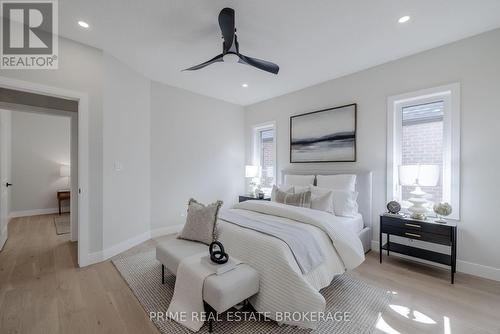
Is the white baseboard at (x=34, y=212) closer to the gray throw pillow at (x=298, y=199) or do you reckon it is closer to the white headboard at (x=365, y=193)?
the gray throw pillow at (x=298, y=199)

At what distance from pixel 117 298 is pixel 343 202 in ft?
9.77

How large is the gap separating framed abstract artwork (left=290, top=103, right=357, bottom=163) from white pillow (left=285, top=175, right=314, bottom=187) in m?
0.43

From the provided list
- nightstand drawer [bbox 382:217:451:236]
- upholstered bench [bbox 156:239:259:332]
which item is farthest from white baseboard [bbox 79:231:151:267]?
nightstand drawer [bbox 382:217:451:236]

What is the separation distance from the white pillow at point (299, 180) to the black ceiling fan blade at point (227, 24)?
2545 millimetres

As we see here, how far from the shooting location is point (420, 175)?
105 inches

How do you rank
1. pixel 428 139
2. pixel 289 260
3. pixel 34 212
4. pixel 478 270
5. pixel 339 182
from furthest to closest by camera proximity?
pixel 34 212 → pixel 339 182 → pixel 428 139 → pixel 478 270 → pixel 289 260

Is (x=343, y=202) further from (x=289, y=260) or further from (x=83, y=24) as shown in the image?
(x=83, y=24)

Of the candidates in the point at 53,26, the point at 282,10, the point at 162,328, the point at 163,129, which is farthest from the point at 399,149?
the point at 53,26

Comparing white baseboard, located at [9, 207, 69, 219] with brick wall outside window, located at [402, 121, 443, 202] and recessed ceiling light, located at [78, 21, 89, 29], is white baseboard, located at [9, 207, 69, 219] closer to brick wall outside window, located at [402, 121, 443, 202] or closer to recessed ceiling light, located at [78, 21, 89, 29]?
recessed ceiling light, located at [78, 21, 89, 29]

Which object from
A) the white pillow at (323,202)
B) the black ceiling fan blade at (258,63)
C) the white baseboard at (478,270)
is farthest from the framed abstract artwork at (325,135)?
the white baseboard at (478,270)

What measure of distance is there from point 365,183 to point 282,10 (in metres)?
2.64

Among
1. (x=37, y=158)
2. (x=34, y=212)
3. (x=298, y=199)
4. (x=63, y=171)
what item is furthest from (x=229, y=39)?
(x=34, y=212)

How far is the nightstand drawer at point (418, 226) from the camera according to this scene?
2.51 m

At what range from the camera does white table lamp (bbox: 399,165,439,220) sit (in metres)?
2.61
